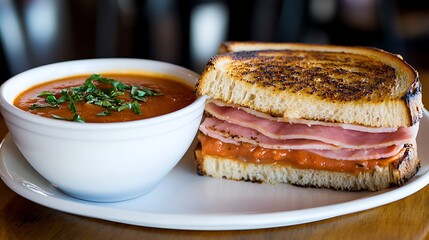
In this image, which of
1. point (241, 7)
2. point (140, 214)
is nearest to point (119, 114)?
→ point (140, 214)

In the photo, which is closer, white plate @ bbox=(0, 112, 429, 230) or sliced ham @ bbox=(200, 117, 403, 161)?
white plate @ bbox=(0, 112, 429, 230)

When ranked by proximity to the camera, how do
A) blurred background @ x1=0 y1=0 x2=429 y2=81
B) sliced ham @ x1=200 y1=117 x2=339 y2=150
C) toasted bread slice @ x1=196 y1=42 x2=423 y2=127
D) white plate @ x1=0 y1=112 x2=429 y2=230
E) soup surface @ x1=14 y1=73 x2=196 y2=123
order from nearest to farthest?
white plate @ x1=0 y1=112 x2=429 y2=230, soup surface @ x1=14 y1=73 x2=196 y2=123, toasted bread slice @ x1=196 y1=42 x2=423 y2=127, sliced ham @ x1=200 y1=117 x2=339 y2=150, blurred background @ x1=0 y1=0 x2=429 y2=81

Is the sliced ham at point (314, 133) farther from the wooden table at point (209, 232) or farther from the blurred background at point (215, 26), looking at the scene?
the blurred background at point (215, 26)

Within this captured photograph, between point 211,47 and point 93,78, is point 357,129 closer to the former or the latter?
point 93,78

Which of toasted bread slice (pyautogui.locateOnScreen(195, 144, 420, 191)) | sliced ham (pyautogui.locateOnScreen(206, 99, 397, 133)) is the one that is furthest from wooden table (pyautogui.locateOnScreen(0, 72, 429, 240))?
sliced ham (pyautogui.locateOnScreen(206, 99, 397, 133))

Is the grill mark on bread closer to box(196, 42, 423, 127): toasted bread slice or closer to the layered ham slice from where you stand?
box(196, 42, 423, 127): toasted bread slice

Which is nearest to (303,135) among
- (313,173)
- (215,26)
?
(313,173)
